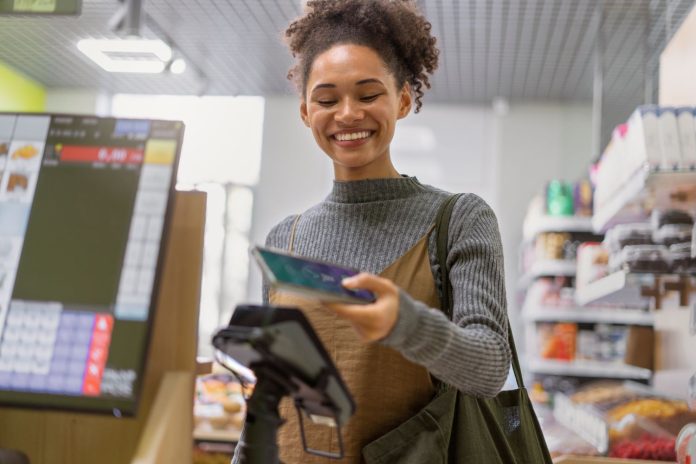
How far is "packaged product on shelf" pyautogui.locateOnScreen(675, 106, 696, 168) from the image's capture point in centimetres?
260

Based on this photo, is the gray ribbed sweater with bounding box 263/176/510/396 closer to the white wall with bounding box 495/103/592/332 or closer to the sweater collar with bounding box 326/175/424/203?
the sweater collar with bounding box 326/175/424/203

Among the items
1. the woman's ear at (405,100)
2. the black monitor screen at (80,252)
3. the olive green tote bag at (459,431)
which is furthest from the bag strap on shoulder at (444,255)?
the black monitor screen at (80,252)

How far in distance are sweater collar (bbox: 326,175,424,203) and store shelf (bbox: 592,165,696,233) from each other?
1353 millimetres

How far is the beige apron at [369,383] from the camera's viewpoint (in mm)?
1375

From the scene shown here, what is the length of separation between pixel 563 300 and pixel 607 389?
2803 mm

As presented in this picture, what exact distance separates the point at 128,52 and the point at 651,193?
5.21 m

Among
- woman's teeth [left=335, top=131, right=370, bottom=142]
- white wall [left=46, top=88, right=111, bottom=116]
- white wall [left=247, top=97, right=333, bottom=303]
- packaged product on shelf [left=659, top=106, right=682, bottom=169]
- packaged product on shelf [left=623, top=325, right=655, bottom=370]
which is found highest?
white wall [left=46, top=88, right=111, bottom=116]

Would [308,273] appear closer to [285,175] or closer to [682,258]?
[682,258]

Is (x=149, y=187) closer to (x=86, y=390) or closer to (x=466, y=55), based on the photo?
(x=86, y=390)

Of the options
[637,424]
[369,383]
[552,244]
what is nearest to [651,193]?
[637,424]

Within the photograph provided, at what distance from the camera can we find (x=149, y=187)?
Result: 996 millimetres

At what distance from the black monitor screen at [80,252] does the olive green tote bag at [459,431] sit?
0.53 metres

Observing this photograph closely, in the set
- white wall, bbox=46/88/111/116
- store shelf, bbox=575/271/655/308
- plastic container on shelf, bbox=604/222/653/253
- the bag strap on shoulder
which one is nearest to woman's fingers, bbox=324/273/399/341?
the bag strap on shoulder

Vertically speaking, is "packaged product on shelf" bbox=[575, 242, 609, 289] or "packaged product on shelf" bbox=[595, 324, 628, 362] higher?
"packaged product on shelf" bbox=[575, 242, 609, 289]
